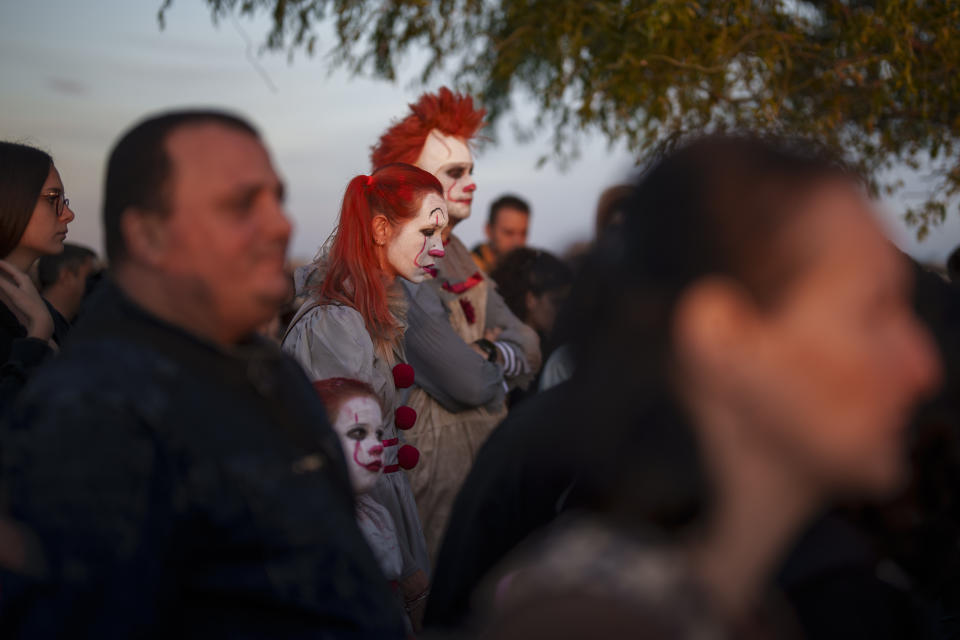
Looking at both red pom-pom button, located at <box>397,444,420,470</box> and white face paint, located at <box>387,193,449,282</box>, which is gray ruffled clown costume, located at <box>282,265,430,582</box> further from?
white face paint, located at <box>387,193,449,282</box>

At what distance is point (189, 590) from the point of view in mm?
1399

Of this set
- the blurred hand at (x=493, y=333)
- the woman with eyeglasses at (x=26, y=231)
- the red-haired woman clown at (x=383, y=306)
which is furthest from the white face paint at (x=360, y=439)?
the blurred hand at (x=493, y=333)

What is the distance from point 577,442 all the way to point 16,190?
2897mm

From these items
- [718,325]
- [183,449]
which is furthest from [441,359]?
[718,325]

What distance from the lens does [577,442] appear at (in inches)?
44.5

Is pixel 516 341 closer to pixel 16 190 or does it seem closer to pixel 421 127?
pixel 421 127

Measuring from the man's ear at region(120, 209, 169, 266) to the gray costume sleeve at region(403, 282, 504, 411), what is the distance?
2.13 meters

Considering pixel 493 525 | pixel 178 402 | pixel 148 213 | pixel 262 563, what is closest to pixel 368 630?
pixel 262 563

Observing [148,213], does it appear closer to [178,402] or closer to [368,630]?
[178,402]

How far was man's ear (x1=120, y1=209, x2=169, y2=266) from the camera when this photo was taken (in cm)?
152

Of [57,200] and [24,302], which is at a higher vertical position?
[57,200]

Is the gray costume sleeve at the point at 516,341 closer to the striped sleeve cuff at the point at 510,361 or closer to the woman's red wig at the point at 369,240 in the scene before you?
the striped sleeve cuff at the point at 510,361

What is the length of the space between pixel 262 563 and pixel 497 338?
334 cm

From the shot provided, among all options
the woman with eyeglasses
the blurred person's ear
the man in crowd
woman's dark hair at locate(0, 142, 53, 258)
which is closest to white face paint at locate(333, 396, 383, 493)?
the woman with eyeglasses
